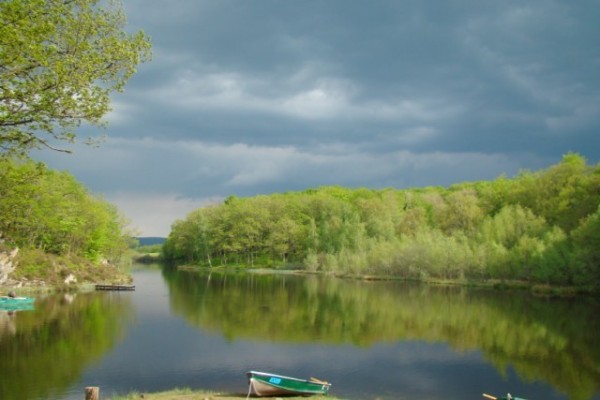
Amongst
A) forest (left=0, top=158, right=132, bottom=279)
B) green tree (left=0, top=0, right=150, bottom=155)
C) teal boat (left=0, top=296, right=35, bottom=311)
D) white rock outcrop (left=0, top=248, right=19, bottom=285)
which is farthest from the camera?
forest (left=0, top=158, right=132, bottom=279)

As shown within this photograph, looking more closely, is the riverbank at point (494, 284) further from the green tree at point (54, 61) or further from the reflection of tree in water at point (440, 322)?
the green tree at point (54, 61)

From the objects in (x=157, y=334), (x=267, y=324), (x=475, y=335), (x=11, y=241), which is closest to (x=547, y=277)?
(x=475, y=335)

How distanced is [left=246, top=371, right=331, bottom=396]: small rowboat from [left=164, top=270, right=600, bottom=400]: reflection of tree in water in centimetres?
1278

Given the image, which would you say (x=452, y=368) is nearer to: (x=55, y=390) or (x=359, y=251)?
(x=55, y=390)

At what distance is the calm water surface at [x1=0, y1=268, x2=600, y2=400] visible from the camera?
25.7 meters

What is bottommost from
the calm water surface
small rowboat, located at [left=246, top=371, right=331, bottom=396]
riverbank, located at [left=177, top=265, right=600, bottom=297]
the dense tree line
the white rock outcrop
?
the calm water surface

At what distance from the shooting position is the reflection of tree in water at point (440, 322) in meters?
32.0

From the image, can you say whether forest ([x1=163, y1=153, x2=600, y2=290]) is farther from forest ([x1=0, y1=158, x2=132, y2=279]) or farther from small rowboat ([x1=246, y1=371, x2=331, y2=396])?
small rowboat ([x1=246, y1=371, x2=331, y2=396])

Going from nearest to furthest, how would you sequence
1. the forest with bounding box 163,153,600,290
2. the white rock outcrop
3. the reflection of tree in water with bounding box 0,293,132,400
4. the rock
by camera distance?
1. the reflection of tree in water with bounding box 0,293,132,400
2. the white rock outcrop
3. the forest with bounding box 163,153,600,290
4. the rock

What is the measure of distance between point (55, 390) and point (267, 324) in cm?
2234

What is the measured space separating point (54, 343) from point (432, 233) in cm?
7462

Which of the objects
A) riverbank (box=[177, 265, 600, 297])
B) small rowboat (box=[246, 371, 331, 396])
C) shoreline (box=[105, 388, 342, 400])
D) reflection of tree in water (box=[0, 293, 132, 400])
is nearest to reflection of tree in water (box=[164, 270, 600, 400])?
riverbank (box=[177, 265, 600, 297])

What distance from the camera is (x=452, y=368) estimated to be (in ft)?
98.7

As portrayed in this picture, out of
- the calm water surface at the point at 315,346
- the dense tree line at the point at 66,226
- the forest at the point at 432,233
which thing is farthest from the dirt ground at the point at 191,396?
the forest at the point at 432,233
